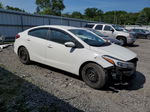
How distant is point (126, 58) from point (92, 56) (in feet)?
3.00

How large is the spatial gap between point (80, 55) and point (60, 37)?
3.25 ft

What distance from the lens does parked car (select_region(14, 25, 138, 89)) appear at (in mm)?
3695

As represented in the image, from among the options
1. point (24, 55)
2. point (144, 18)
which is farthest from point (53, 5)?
point (24, 55)

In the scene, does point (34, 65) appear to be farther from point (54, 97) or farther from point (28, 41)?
point (54, 97)

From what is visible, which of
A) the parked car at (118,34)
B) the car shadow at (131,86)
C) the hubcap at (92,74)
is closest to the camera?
the hubcap at (92,74)

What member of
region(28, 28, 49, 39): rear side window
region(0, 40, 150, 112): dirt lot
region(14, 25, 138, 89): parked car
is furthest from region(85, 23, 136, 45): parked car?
region(28, 28, 49, 39): rear side window

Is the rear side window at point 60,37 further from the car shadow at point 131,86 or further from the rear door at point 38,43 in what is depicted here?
the car shadow at point 131,86

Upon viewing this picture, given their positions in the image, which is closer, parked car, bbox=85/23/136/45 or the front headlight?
the front headlight

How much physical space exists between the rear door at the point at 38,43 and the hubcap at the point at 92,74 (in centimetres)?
170

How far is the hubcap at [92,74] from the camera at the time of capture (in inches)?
151

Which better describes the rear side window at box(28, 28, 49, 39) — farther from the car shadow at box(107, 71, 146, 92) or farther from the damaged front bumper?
the car shadow at box(107, 71, 146, 92)

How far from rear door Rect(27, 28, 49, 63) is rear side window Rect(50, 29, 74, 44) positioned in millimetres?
257

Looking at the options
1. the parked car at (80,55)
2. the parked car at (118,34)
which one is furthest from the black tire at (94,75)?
the parked car at (118,34)

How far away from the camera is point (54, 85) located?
3.99 m
